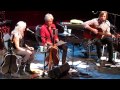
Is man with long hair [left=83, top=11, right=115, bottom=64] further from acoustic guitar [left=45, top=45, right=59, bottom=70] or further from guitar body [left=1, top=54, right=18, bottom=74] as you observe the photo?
guitar body [left=1, top=54, right=18, bottom=74]

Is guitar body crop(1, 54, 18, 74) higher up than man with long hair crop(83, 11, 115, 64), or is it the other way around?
man with long hair crop(83, 11, 115, 64)

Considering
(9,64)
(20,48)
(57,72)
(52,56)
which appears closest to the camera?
(57,72)

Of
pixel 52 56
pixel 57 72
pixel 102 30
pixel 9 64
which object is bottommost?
pixel 57 72

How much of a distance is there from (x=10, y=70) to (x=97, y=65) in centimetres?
233

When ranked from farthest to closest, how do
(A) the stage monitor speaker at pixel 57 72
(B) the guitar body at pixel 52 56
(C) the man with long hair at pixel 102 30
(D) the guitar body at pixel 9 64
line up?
(C) the man with long hair at pixel 102 30
(B) the guitar body at pixel 52 56
(D) the guitar body at pixel 9 64
(A) the stage monitor speaker at pixel 57 72

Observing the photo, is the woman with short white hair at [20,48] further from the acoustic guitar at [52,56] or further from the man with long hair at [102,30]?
the man with long hair at [102,30]

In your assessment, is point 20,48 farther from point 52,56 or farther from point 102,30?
point 102,30

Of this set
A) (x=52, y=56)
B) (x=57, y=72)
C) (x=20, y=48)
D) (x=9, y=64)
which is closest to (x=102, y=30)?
(x=52, y=56)

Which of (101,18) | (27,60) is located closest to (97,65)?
(101,18)

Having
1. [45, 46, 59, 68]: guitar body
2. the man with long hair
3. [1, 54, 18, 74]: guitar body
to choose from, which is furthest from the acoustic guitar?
the man with long hair

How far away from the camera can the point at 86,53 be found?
10242 mm

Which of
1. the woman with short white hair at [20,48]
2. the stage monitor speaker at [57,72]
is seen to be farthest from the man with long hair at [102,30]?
the woman with short white hair at [20,48]
